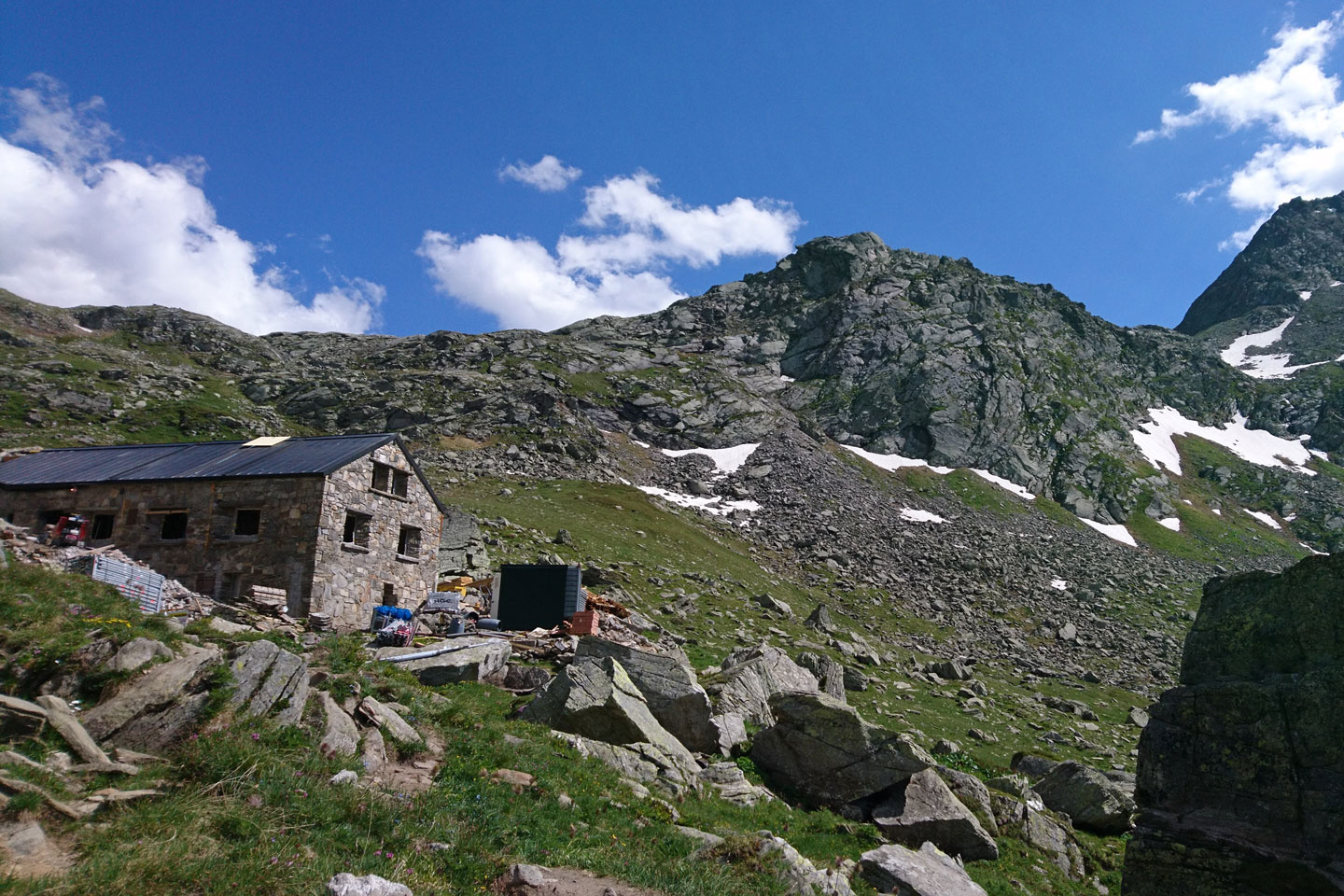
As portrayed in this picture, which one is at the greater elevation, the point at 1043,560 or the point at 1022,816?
the point at 1043,560

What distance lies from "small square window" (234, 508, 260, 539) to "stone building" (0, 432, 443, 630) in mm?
39

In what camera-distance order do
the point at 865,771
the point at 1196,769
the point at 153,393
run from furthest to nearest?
the point at 153,393, the point at 865,771, the point at 1196,769

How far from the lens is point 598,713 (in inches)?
671

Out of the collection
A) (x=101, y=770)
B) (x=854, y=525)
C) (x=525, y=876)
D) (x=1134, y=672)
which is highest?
(x=854, y=525)

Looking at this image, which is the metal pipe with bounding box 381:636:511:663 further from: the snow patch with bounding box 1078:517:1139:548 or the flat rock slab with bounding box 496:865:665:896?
the snow patch with bounding box 1078:517:1139:548

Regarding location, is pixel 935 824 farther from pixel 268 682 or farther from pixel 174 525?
pixel 174 525

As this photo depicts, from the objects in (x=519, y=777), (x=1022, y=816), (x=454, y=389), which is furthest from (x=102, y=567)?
(x=454, y=389)

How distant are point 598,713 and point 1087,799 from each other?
15271mm

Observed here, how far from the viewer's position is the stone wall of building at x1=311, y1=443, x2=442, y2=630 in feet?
84.2

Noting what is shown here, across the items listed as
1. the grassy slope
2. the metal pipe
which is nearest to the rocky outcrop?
the grassy slope

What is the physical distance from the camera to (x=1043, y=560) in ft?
259

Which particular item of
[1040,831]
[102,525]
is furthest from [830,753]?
[102,525]

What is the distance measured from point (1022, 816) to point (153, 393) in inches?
4525

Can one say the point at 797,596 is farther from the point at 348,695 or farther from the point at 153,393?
the point at 153,393
